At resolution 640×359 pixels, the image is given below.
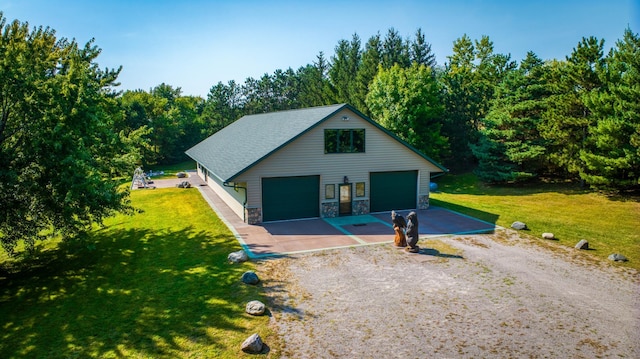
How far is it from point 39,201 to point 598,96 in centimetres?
3034

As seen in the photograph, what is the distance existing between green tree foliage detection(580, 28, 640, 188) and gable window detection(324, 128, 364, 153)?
1558cm

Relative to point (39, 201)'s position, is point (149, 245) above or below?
below

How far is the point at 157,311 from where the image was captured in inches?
400

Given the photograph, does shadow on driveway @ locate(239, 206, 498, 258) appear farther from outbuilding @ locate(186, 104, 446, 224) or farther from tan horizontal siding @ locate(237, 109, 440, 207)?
tan horizontal siding @ locate(237, 109, 440, 207)

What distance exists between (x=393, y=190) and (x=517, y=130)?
590 inches

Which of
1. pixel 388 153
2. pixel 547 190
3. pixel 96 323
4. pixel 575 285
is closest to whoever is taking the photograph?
pixel 96 323

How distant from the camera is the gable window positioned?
1997 cm

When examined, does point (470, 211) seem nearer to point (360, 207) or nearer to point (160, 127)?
point (360, 207)

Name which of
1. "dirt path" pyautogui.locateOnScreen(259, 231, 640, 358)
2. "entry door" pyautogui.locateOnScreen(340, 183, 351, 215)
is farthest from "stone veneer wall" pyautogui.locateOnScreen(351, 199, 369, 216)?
"dirt path" pyautogui.locateOnScreen(259, 231, 640, 358)

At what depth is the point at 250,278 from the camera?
38.6ft

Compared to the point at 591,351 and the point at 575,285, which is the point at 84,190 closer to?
the point at 591,351

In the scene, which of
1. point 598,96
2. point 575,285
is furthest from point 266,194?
point 598,96

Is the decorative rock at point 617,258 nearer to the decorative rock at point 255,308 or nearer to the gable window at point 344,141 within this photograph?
the gable window at point 344,141

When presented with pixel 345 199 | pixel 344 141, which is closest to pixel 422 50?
pixel 344 141
